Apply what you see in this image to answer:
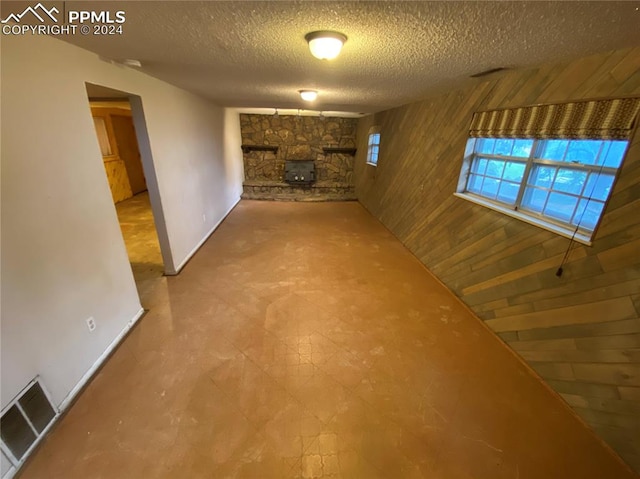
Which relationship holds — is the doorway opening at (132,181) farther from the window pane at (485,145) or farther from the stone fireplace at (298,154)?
the window pane at (485,145)

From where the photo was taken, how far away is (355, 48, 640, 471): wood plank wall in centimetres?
152

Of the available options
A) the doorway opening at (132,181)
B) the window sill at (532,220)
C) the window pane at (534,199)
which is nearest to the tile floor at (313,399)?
the doorway opening at (132,181)

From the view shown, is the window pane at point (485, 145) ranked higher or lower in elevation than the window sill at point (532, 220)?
higher

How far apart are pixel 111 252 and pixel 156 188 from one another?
38.6 inches

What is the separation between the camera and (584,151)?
1.83 m

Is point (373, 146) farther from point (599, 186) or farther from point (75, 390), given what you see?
point (75, 390)

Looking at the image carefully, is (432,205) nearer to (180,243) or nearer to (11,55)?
(180,243)

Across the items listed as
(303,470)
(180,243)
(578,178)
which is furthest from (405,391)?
(180,243)

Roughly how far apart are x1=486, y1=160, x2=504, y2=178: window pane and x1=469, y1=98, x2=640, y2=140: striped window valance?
0.31 m

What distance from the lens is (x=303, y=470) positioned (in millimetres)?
1434

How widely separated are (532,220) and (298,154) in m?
6.59

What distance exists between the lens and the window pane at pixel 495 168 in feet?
8.54

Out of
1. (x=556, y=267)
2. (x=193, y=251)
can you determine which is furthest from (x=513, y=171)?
(x=193, y=251)

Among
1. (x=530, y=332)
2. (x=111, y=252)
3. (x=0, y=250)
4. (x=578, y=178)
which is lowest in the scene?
(x=530, y=332)
